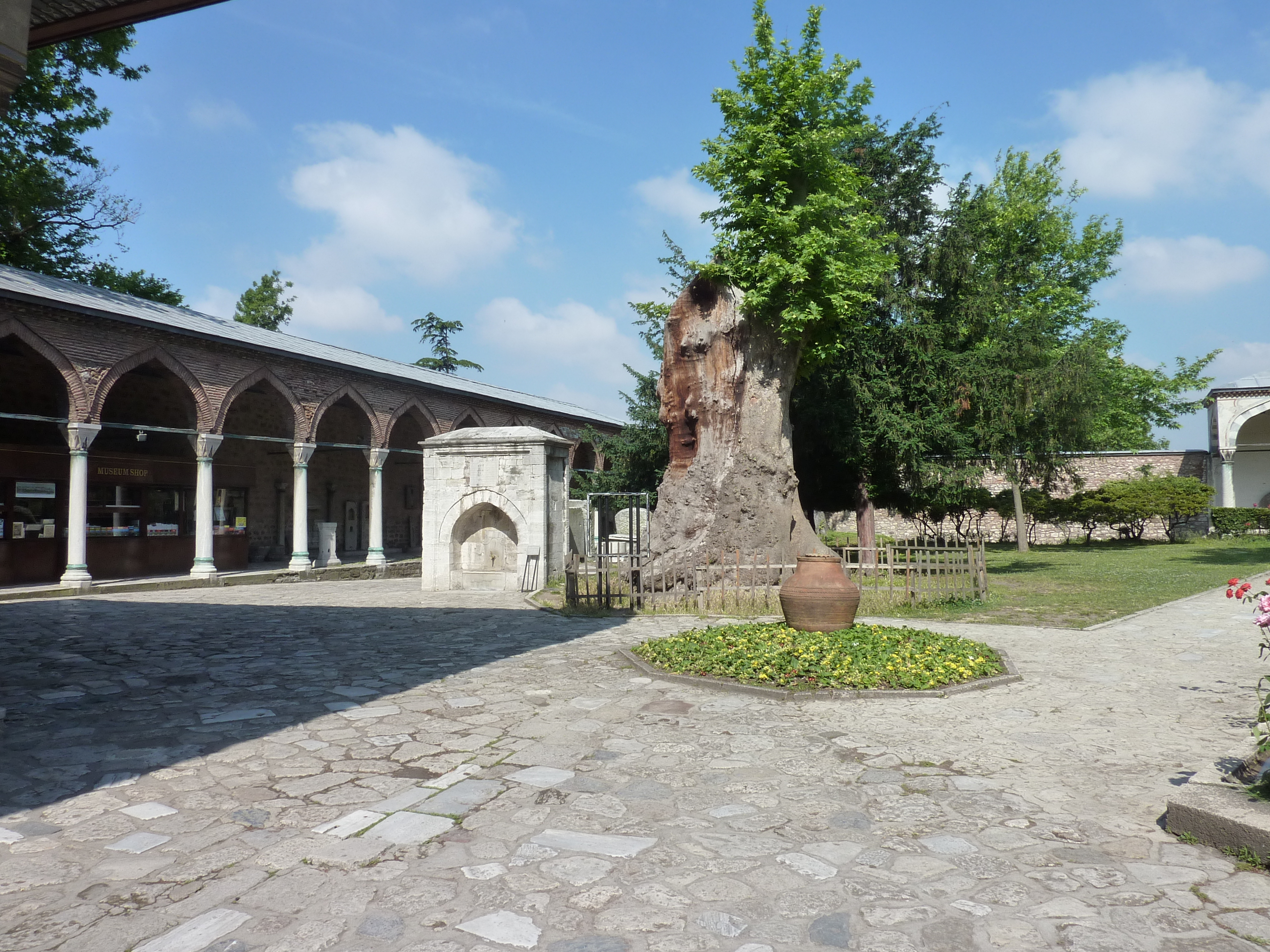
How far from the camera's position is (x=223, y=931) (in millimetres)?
2824

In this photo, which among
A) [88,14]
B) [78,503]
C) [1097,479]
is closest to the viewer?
[88,14]

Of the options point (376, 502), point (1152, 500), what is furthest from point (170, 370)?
point (1152, 500)

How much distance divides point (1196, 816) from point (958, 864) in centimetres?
114

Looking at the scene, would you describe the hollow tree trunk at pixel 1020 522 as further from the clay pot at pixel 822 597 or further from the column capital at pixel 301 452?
the column capital at pixel 301 452

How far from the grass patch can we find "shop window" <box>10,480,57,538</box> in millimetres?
16153

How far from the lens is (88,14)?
4.95 m

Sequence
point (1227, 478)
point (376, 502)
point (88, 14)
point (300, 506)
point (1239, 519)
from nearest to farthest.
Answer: point (88, 14) < point (300, 506) < point (376, 502) < point (1239, 519) < point (1227, 478)

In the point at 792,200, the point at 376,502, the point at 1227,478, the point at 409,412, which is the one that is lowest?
the point at 376,502

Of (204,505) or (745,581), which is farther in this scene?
(204,505)

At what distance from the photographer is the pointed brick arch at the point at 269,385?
18.8 metres

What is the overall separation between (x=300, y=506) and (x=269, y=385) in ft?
10.5

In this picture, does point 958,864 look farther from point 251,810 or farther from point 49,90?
point 49,90

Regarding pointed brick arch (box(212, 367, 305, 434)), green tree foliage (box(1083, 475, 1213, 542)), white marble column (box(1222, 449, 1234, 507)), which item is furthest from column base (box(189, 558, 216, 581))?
white marble column (box(1222, 449, 1234, 507))

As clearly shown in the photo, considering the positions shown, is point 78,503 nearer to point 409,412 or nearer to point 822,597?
point 409,412
